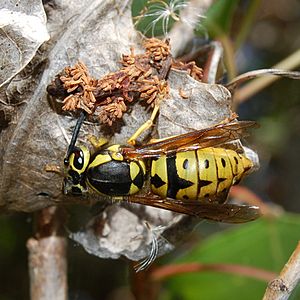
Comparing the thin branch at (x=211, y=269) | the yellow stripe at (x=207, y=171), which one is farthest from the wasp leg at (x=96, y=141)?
the thin branch at (x=211, y=269)

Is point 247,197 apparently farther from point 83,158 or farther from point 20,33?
point 20,33

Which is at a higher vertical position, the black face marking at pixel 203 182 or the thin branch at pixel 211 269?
the black face marking at pixel 203 182

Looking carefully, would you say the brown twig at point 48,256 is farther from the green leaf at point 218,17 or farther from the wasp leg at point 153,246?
the green leaf at point 218,17

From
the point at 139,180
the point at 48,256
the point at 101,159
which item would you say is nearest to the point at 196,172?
the point at 139,180

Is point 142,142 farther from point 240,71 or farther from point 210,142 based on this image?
point 240,71

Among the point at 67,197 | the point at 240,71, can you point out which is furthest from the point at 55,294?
the point at 240,71

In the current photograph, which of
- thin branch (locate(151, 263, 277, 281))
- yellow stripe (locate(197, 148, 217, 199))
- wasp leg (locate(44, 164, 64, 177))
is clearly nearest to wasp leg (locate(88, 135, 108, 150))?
wasp leg (locate(44, 164, 64, 177))
